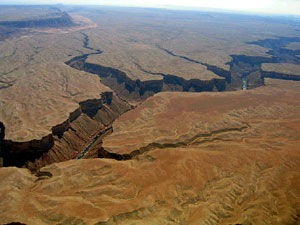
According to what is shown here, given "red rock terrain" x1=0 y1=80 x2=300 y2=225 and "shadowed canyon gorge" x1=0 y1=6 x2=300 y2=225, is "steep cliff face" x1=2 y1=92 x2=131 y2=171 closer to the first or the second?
"shadowed canyon gorge" x1=0 y1=6 x2=300 y2=225

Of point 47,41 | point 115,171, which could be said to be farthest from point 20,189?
point 47,41

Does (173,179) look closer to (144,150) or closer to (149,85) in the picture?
(144,150)

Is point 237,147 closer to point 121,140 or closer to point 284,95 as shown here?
point 121,140

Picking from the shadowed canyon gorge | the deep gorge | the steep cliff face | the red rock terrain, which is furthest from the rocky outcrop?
the red rock terrain

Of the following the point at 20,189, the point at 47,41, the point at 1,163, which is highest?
the point at 47,41

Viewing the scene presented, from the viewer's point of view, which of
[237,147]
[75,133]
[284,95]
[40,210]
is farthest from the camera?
[284,95]

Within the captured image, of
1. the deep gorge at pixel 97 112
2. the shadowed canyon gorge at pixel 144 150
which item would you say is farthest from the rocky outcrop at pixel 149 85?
the shadowed canyon gorge at pixel 144 150

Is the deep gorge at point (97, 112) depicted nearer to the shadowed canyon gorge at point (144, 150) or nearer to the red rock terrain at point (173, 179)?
the shadowed canyon gorge at point (144, 150)
